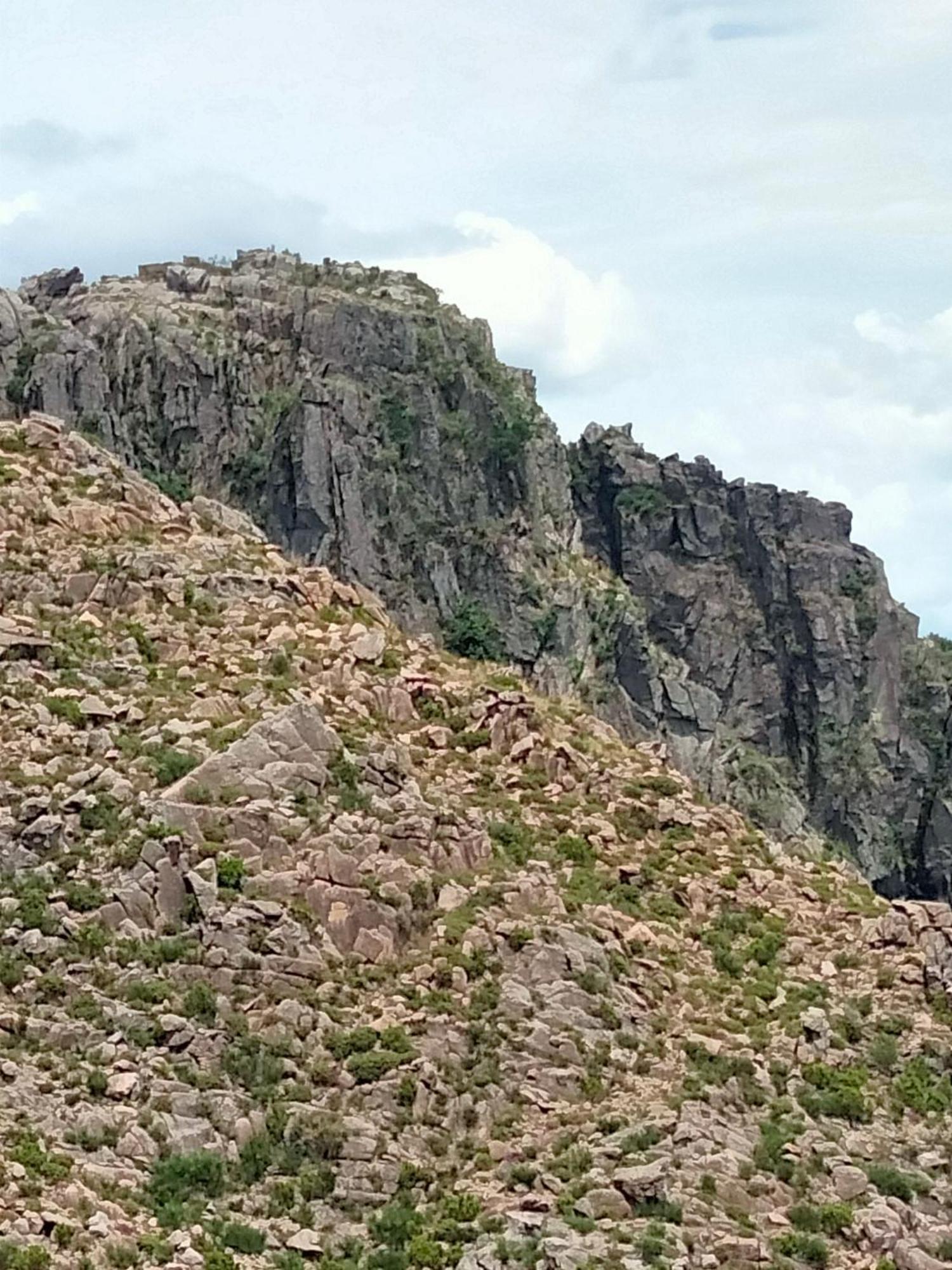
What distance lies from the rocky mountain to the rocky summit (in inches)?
2063

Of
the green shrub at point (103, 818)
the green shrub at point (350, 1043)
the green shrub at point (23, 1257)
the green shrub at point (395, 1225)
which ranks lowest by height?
the green shrub at point (23, 1257)

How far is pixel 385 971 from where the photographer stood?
26.6 metres

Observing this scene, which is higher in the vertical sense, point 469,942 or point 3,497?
point 3,497

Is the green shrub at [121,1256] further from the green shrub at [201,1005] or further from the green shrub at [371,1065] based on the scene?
the green shrub at [371,1065]

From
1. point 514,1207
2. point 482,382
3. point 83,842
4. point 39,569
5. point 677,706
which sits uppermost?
point 482,382

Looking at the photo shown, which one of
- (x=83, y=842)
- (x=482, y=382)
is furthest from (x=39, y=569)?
(x=482, y=382)

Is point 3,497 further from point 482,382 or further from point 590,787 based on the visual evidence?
point 482,382

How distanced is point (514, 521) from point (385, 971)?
3055 inches

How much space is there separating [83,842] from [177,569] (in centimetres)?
859

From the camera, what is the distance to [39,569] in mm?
34312

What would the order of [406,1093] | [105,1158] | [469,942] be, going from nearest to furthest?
[105,1158] < [406,1093] < [469,942]

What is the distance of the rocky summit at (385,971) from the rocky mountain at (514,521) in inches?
2063

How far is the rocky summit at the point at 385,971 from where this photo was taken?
22500 millimetres

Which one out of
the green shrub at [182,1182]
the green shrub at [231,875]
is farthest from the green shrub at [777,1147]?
the green shrub at [231,875]
